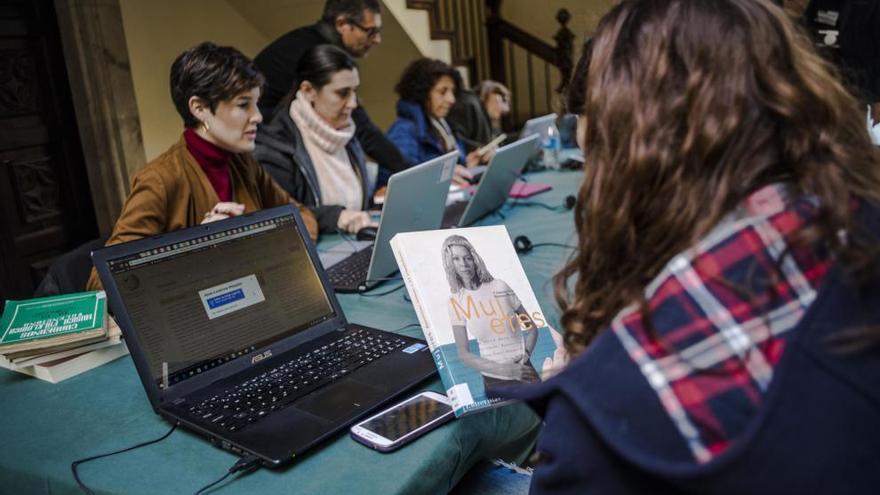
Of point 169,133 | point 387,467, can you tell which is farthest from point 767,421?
point 169,133

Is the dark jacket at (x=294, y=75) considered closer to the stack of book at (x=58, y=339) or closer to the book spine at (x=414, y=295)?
the stack of book at (x=58, y=339)

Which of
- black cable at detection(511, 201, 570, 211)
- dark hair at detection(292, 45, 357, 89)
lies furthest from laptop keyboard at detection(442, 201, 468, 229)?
dark hair at detection(292, 45, 357, 89)

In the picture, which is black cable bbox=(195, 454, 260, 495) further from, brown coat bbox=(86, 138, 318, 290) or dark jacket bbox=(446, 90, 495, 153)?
dark jacket bbox=(446, 90, 495, 153)

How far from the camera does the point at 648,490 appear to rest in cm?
56

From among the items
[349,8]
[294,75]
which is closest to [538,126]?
[349,8]

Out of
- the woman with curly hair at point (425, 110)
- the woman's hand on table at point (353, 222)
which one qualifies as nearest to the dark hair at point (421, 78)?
the woman with curly hair at point (425, 110)

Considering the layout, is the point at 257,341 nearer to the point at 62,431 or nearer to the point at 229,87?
the point at 62,431

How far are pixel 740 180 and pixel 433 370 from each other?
57 centimetres

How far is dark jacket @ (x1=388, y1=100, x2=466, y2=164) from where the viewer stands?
3.26m

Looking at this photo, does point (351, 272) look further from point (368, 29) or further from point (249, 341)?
point (368, 29)

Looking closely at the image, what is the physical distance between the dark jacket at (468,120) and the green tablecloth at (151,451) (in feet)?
8.71

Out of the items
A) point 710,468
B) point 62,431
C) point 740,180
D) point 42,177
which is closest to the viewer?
point 710,468

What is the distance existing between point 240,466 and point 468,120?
3.17 metres

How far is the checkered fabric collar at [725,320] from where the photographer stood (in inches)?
20.3
